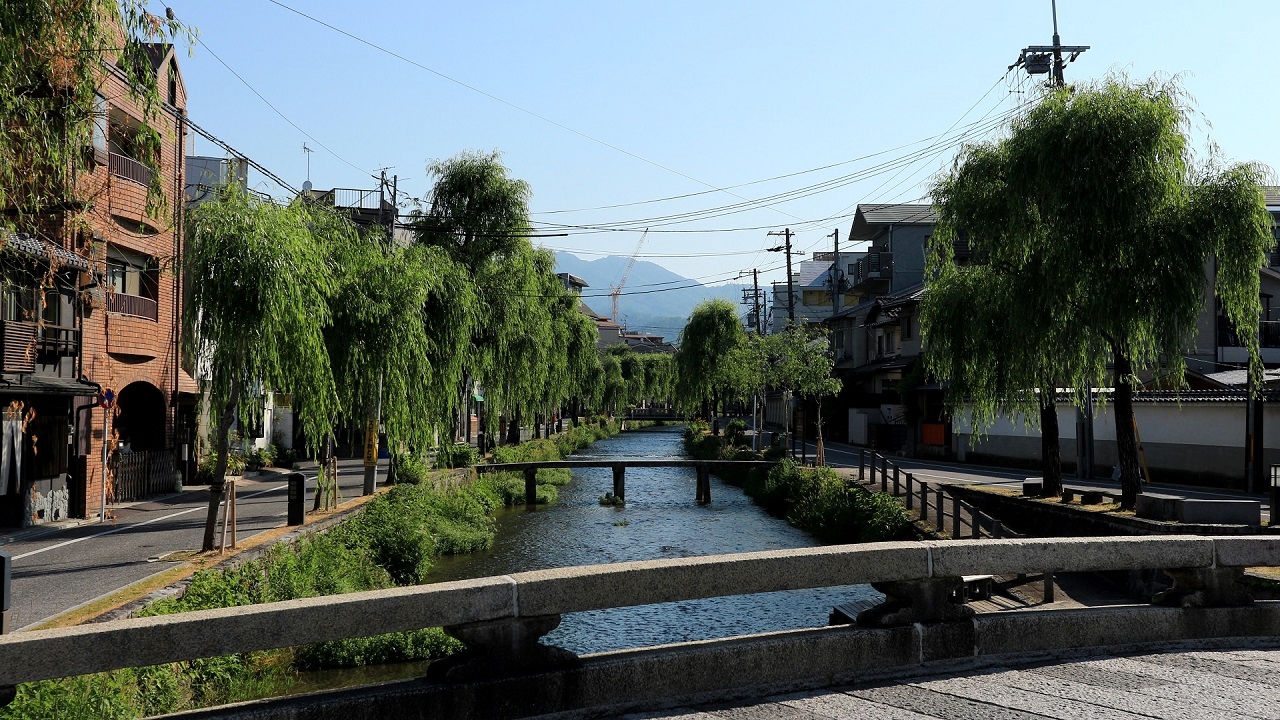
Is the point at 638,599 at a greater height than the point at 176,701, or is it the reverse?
the point at 638,599

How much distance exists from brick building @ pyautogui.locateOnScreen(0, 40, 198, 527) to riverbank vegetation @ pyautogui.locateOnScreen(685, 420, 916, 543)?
54.0 feet

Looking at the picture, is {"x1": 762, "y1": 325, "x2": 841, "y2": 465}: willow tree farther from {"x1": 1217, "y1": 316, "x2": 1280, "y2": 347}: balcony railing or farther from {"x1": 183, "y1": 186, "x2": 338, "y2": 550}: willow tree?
{"x1": 183, "y1": 186, "x2": 338, "y2": 550}: willow tree

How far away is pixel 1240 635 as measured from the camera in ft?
21.2

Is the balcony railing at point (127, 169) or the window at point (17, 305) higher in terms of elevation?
the balcony railing at point (127, 169)

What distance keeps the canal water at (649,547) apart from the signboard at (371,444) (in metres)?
3.30

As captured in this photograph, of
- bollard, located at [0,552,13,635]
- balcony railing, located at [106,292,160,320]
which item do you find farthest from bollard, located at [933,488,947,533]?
balcony railing, located at [106,292,160,320]

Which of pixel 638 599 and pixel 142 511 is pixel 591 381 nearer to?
pixel 142 511

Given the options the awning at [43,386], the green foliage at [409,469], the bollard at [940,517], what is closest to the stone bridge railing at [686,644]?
the bollard at [940,517]

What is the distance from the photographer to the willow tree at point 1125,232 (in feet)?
54.4

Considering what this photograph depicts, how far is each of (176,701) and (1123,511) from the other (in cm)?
1637

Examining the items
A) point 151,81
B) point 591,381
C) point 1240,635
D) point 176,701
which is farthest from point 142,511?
point 591,381

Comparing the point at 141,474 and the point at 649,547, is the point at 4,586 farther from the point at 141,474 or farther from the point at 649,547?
the point at 141,474

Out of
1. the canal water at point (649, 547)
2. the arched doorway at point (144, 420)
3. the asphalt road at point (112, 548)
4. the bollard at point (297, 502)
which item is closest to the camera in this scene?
the asphalt road at point (112, 548)

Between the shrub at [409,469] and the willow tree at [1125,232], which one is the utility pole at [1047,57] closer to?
the willow tree at [1125,232]
